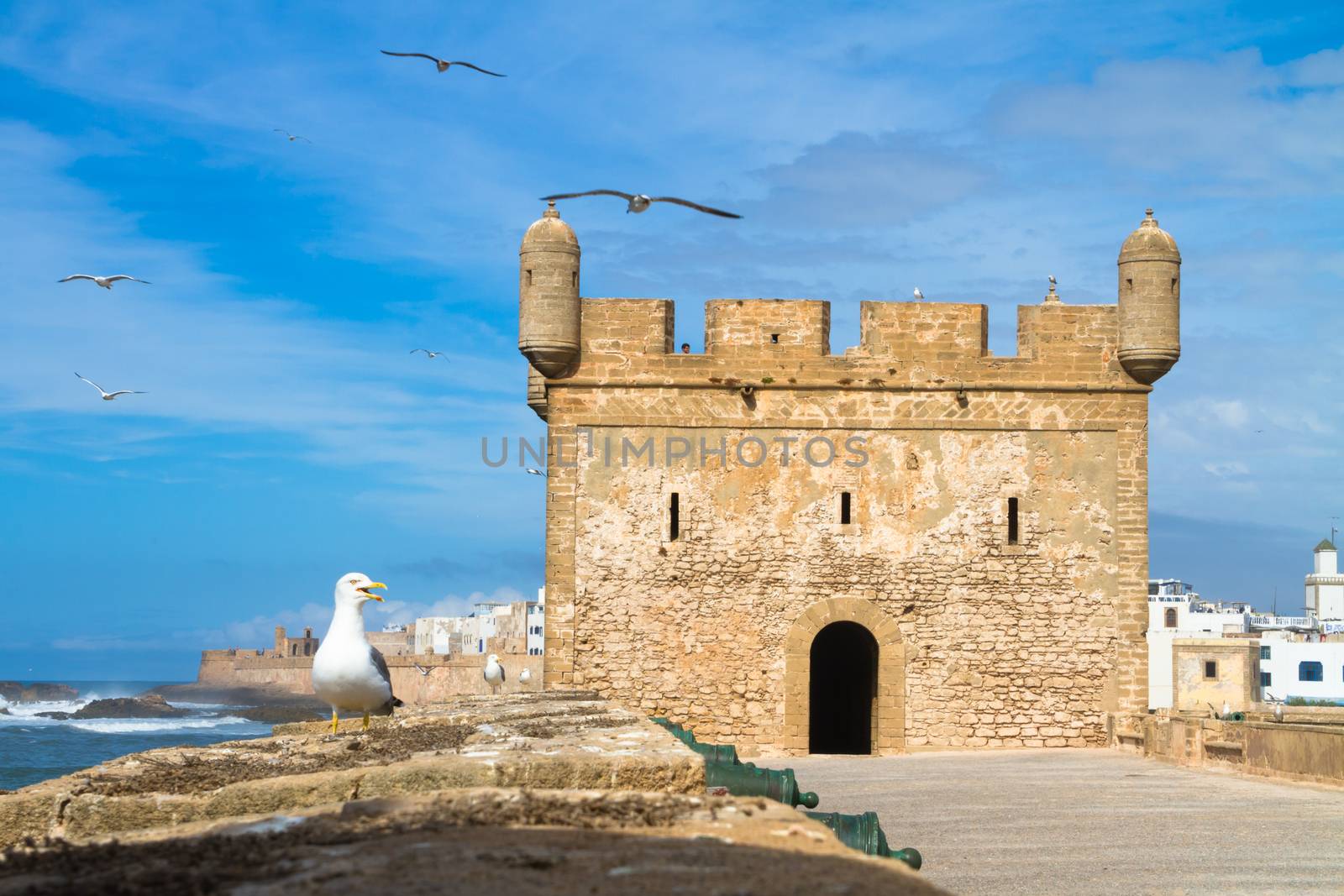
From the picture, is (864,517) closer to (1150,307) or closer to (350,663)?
(1150,307)

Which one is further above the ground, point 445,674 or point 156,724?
point 445,674

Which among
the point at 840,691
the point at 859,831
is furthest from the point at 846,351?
the point at 859,831

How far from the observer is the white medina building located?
47.5 meters

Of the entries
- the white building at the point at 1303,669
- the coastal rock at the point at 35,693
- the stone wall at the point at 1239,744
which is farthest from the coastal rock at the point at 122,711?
the stone wall at the point at 1239,744

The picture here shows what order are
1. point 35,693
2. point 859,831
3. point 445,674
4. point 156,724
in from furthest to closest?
point 35,693, point 156,724, point 445,674, point 859,831

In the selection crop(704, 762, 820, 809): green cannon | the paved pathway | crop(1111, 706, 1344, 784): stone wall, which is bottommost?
the paved pathway

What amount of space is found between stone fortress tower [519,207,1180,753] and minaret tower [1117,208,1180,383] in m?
0.03

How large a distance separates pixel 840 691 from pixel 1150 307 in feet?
23.0

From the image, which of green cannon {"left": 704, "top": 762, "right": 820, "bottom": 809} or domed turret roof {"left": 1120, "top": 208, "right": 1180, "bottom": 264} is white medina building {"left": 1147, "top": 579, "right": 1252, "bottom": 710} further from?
green cannon {"left": 704, "top": 762, "right": 820, "bottom": 809}

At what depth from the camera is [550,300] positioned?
18.8m

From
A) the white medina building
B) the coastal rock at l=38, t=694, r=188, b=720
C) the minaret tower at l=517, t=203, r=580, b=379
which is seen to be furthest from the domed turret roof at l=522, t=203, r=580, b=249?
the coastal rock at l=38, t=694, r=188, b=720

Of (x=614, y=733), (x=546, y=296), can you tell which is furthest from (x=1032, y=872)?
(x=546, y=296)

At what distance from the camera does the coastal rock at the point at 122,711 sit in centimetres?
9081

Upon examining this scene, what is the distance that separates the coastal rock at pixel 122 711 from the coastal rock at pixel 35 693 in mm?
31821
